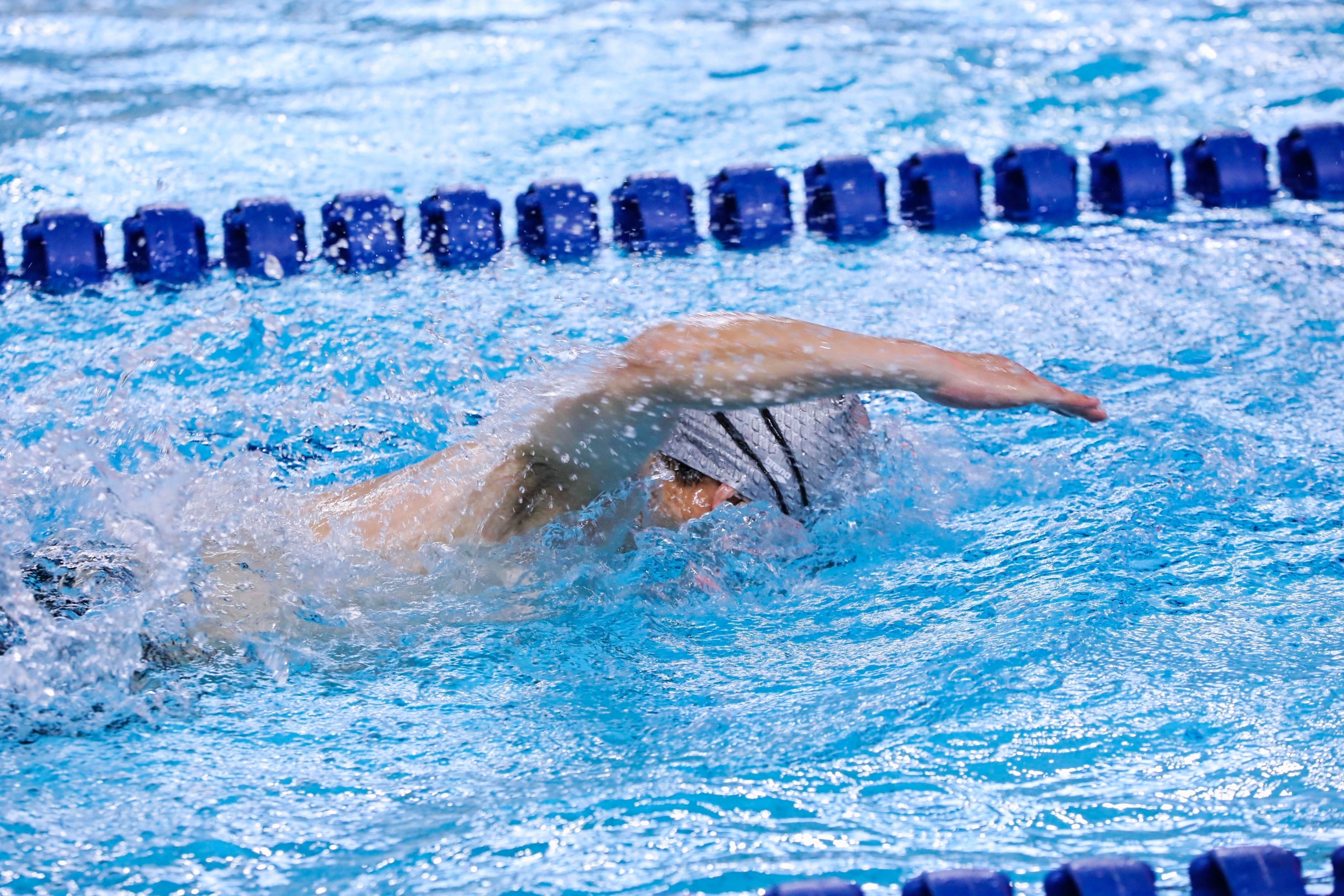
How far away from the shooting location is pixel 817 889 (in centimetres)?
158

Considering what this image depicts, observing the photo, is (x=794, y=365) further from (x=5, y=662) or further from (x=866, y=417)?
(x=5, y=662)

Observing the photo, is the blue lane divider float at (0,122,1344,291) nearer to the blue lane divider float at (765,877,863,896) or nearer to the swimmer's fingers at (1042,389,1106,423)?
the swimmer's fingers at (1042,389,1106,423)

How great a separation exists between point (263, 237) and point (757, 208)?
1.47m

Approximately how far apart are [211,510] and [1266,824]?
173 cm

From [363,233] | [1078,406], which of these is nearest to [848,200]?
[363,233]

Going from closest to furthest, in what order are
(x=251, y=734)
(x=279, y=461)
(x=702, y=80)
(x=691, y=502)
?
(x=251, y=734), (x=691, y=502), (x=279, y=461), (x=702, y=80)

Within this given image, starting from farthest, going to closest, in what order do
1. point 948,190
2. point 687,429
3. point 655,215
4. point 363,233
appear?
point 948,190
point 655,215
point 363,233
point 687,429

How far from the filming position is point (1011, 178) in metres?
4.20

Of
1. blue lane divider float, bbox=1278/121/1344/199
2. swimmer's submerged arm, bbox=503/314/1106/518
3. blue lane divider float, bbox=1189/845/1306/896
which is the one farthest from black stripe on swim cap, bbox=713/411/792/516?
blue lane divider float, bbox=1278/121/1344/199

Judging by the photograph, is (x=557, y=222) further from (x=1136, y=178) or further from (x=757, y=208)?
(x=1136, y=178)

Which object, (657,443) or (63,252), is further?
(63,252)

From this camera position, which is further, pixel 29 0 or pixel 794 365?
pixel 29 0

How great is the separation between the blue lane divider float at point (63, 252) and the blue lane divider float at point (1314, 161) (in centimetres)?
370

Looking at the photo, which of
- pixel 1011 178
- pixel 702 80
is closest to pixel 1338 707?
pixel 1011 178
